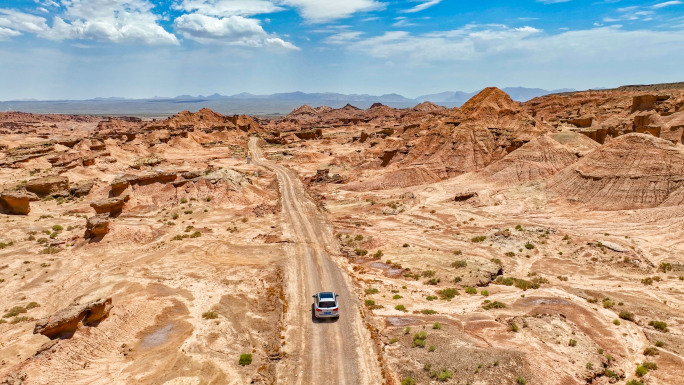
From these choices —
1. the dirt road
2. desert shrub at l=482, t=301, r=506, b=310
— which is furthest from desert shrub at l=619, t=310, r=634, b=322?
the dirt road

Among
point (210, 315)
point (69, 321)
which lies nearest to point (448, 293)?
point (210, 315)

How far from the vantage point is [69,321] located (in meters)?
19.0

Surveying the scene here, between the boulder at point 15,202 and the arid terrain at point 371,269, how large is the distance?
0.56 feet

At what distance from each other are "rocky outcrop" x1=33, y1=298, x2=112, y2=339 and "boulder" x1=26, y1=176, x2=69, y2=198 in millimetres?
38312

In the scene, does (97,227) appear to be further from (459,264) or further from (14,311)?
(459,264)

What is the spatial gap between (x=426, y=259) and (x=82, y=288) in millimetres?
25207

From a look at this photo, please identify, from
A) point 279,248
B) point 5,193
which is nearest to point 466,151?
point 279,248

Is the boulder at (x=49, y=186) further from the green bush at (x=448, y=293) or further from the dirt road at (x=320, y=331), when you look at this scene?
the green bush at (x=448, y=293)

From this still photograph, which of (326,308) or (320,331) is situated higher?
(326,308)

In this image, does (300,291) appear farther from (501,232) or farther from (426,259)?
(501,232)

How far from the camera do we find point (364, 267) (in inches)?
1249

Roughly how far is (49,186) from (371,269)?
4490 cm

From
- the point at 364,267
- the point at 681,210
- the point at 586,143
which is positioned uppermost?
the point at 586,143

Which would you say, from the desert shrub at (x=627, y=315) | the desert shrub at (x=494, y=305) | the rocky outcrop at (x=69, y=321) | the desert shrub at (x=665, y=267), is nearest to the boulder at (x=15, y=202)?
the rocky outcrop at (x=69, y=321)
